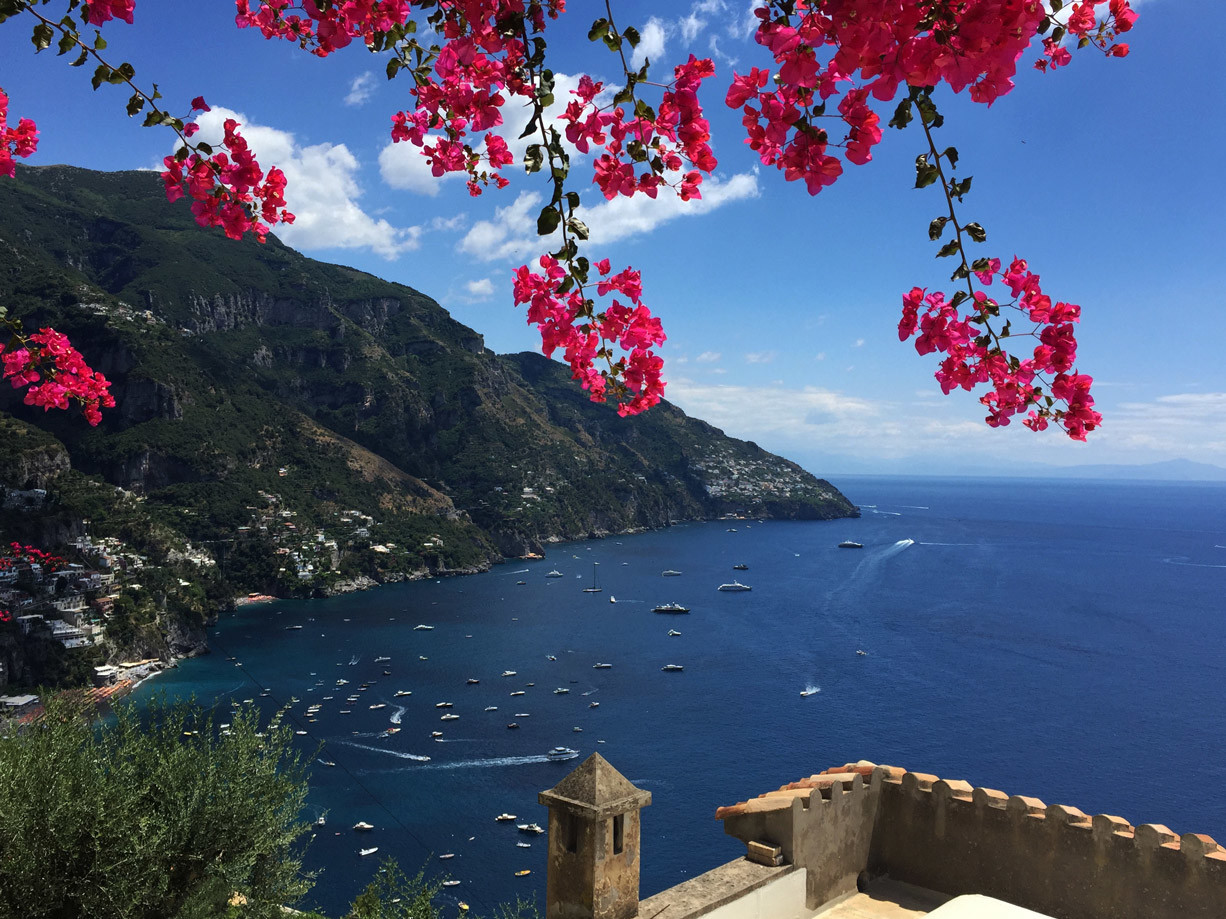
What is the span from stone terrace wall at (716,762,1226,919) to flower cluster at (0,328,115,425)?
639cm

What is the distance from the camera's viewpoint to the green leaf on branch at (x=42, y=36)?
6.81 feet

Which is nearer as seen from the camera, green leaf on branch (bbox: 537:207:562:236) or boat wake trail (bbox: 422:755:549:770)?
green leaf on branch (bbox: 537:207:562:236)

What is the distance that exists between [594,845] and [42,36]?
19.2 ft

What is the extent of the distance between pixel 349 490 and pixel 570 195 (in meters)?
105

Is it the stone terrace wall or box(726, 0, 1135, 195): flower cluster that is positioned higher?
box(726, 0, 1135, 195): flower cluster

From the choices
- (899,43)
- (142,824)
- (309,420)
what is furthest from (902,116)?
(309,420)

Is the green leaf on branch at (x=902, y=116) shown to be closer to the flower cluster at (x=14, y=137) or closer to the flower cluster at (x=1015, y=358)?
the flower cluster at (x=1015, y=358)

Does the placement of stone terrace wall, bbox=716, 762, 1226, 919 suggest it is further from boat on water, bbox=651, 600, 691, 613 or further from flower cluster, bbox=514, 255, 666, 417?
boat on water, bbox=651, 600, 691, 613

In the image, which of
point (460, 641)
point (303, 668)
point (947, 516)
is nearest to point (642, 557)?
point (460, 641)

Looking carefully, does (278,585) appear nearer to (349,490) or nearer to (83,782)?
(349,490)

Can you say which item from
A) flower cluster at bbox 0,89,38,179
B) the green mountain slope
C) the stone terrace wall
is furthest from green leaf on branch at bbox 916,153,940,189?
the green mountain slope

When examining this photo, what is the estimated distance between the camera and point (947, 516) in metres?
168

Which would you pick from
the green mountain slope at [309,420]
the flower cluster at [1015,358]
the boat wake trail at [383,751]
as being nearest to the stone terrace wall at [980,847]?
the flower cluster at [1015,358]

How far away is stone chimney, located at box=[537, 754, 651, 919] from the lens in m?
5.90
